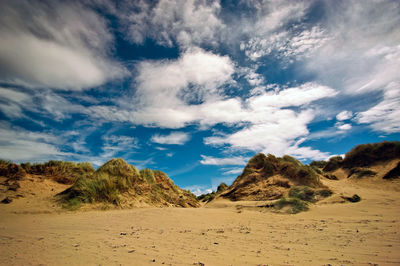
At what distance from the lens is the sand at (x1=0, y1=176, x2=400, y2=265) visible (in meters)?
3.20

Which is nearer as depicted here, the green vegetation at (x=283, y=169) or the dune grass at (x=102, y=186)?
the dune grass at (x=102, y=186)

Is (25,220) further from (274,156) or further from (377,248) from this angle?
(274,156)

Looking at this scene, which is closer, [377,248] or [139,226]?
[377,248]

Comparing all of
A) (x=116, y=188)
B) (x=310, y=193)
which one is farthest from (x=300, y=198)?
(x=116, y=188)

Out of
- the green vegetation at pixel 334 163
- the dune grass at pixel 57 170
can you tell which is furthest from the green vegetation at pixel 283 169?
the dune grass at pixel 57 170

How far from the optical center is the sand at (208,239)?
3.20m

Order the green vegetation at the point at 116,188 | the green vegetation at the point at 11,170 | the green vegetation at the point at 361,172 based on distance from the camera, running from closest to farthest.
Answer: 1. the green vegetation at the point at 116,188
2. the green vegetation at the point at 11,170
3. the green vegetation at the point at 361,172

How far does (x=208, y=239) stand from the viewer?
4.46 metres

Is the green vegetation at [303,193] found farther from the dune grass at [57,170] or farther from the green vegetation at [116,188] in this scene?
the dune grass at [57,170]

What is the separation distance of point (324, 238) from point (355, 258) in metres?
1.24

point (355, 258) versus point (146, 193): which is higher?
point (146, 193)

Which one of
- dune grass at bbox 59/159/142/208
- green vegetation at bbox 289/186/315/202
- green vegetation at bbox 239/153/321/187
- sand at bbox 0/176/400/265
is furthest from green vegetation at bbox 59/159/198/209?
green vegetation at bbox 289/186/315/202

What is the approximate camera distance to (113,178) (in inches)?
407

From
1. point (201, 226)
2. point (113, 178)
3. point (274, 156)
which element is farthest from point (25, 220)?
point (274, 156)
